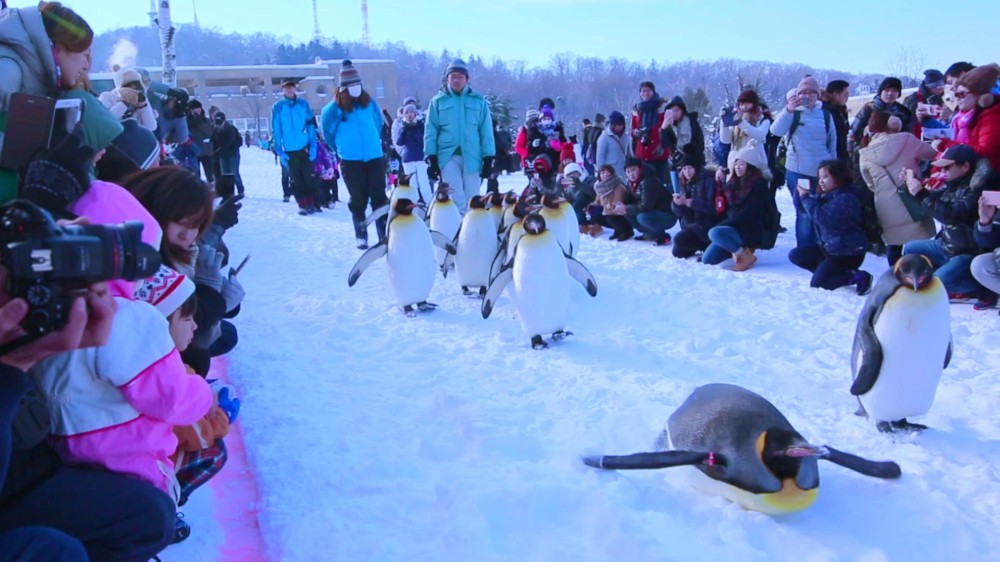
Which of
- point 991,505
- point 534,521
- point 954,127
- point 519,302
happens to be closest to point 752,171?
point 954,127

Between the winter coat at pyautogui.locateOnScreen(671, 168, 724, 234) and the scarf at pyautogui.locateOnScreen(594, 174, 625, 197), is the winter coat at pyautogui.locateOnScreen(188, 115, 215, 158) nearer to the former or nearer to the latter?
the scarf at pyautogui.locateOnScreen(594, 174, 625, 197)

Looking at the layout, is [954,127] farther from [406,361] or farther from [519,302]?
[406,361]

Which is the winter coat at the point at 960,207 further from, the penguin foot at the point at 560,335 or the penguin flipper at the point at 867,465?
the penguin flipper at the point at 867,465

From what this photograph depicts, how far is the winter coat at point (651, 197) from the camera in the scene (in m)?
6.93

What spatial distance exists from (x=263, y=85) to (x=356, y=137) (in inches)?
1995

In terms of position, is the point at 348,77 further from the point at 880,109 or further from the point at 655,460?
the point at 655,460

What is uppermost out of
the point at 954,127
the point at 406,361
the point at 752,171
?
the point at 954,127

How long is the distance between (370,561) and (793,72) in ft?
293

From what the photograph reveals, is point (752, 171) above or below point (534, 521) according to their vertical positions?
above

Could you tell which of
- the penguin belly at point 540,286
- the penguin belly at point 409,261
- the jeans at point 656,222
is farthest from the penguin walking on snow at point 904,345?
the jeans at point 656,222

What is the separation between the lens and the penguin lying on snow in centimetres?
210

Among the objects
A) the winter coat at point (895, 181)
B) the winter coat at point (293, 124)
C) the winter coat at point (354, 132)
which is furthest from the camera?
the winter coat at point (293, 124)

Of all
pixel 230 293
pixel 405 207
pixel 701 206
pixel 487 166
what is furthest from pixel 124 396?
pixel 701 206

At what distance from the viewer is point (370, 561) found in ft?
6.47
